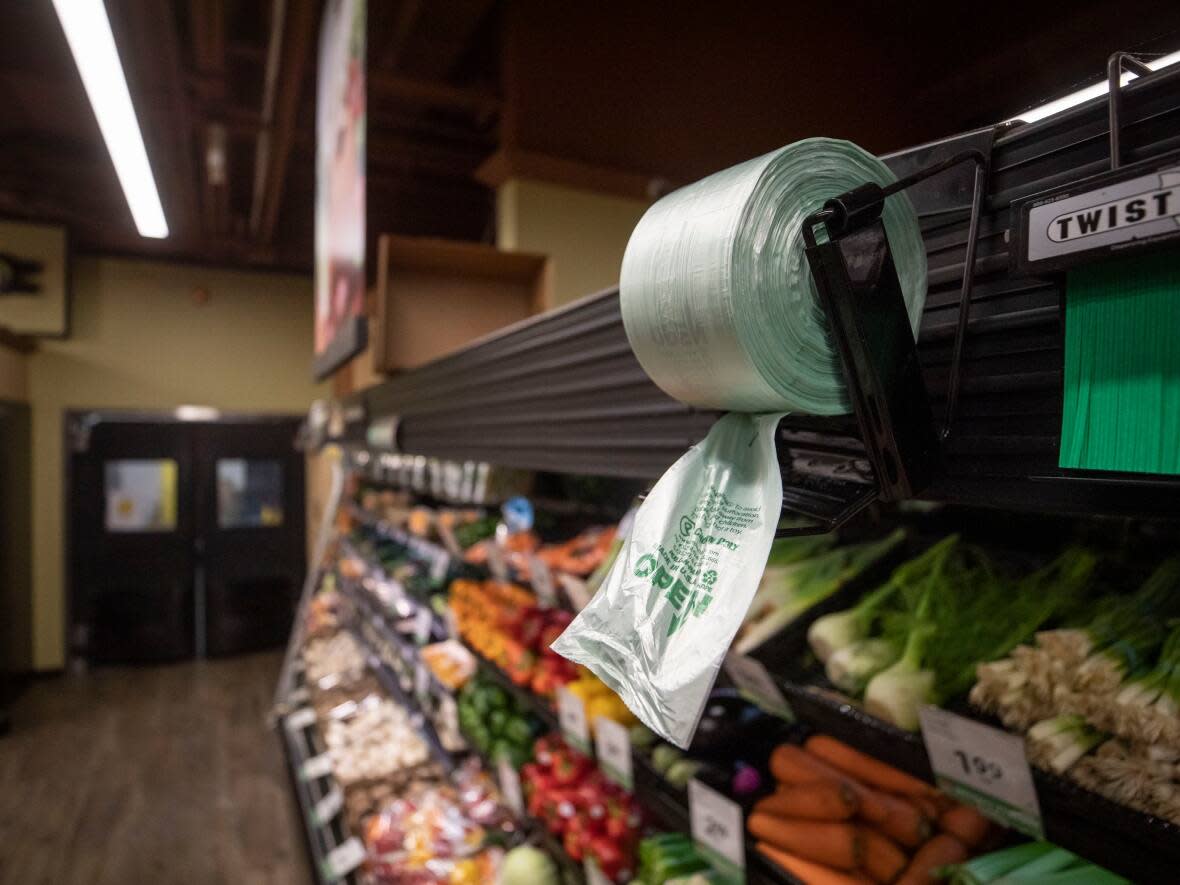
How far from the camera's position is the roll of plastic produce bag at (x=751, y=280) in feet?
1.88

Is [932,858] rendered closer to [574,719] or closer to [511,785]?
[574,719]

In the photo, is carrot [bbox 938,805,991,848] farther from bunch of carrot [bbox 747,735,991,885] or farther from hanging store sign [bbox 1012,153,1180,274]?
hanging store sign [bbox 1012,153,1180,274]

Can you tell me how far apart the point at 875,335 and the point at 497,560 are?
6.66 feet

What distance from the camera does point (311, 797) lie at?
12.9 ft

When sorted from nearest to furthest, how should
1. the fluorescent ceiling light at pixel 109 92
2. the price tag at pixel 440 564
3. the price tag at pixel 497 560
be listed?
the fluorescent ceiling light at pixel 109 92, the price tag at pixel 497 560, the price tag at pixel 440 564

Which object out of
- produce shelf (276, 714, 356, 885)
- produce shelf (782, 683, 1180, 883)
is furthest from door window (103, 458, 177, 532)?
produce shelf (782, 683, 1180, 883)

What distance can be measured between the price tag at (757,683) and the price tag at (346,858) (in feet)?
7.77

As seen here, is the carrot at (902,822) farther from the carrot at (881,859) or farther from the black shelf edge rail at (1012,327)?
the black shelf edge rail at (1012,327)

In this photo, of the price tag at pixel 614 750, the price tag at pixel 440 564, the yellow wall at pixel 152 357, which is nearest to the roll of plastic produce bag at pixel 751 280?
the price tag at pixel 614 750

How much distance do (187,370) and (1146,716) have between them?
8.39m

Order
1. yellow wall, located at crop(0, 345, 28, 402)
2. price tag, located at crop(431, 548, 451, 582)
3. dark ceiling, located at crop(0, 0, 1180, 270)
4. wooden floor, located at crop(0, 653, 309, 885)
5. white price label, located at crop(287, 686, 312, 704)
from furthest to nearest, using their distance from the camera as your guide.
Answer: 1. yellow wall, located at crop(0, 345, 28, 402)
2. white price label, located at crop(287, 686, 312, 704)
3. wooden floor, located at crop(0, 653, 309, 885)
4. price tag, located at crop(431, 548, 451, 582)
5. dark ceiling, located at crop(0, 0, 1180, 270)

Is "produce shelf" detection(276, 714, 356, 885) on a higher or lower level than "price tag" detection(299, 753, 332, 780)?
lower

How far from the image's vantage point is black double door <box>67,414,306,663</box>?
745 centimetres

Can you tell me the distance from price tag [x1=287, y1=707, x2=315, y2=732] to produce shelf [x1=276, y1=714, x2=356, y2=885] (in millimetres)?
12
